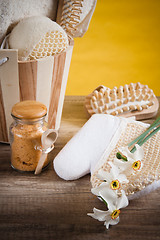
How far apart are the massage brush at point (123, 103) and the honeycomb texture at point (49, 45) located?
0.82ft

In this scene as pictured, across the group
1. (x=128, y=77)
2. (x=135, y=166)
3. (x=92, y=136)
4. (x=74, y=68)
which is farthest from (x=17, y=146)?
(x=128, y=77)

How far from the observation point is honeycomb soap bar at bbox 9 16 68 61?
792 mm

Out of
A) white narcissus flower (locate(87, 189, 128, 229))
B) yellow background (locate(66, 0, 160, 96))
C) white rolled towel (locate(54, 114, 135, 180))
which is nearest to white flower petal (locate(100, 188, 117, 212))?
white narcissus flower (locate(87, 189, 128, 229))

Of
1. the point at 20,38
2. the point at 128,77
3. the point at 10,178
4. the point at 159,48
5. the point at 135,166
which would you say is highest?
the point at 20,38

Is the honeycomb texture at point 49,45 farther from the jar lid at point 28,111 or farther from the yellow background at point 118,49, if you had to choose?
the yellow background at point 118,49

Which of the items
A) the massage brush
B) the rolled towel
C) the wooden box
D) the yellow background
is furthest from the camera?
the yellow background

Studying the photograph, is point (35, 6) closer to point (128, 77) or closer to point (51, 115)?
point (51, 115)

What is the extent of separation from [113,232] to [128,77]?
1.27 m

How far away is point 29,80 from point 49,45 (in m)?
0.11

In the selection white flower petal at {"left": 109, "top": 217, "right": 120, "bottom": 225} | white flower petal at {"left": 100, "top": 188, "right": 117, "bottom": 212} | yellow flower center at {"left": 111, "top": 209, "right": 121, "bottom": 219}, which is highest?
white flower petal at {"left": 100, "top": 188, "right": 117, "bottom": 212}

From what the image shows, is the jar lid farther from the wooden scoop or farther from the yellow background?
the yellow background

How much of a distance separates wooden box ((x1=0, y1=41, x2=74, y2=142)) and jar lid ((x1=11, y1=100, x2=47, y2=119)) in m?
0.09

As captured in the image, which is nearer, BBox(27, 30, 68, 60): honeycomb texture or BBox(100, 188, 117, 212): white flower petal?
BBox(100, 188, 117, 212): white flower petal

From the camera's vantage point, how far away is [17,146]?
0.74m
